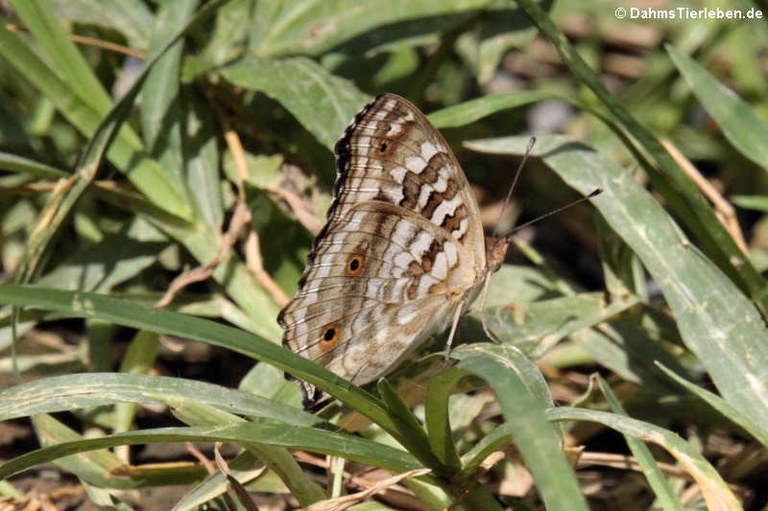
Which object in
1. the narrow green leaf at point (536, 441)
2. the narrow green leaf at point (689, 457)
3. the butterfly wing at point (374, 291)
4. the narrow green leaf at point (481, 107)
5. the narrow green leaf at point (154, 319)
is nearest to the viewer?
the narrow green leaf at point (536, 441)

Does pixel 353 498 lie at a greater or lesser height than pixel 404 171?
lesser

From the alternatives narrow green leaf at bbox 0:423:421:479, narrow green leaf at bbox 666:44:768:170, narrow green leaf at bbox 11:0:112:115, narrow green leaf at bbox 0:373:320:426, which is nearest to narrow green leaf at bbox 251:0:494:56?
narrow green leaf at bbox 11:0:112:115

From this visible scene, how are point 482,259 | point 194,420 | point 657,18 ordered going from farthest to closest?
point 657,18 → point 482,259 → point 194,420

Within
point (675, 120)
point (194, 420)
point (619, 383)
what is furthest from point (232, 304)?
point (675, 120)

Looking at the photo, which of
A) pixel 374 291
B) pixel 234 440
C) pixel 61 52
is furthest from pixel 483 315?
pixel 61 52

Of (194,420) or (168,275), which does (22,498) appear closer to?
(194,420)

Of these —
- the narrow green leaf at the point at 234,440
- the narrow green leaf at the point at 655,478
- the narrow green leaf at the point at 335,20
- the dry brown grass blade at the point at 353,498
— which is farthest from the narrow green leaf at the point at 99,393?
the narrow green leaf at the point at 335,20

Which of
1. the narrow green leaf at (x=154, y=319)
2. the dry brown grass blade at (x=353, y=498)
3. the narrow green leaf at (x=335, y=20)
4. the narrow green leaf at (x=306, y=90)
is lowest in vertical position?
the dry brown grass blade at (x=353, y=498)

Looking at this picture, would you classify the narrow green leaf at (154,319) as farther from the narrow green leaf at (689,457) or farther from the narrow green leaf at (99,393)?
the narrow green leaf at (689,457)

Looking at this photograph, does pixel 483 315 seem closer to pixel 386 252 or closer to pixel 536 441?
pixel 386 252
